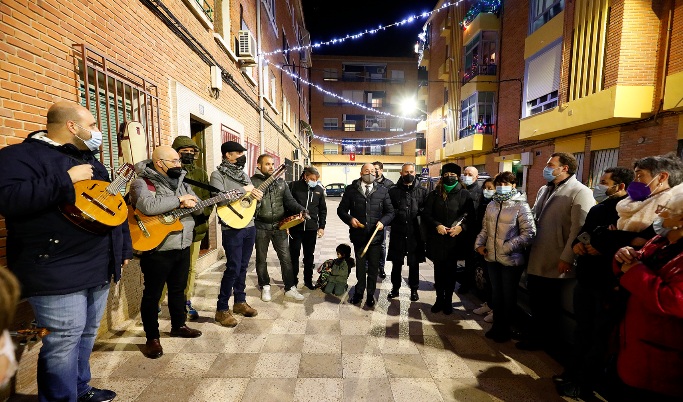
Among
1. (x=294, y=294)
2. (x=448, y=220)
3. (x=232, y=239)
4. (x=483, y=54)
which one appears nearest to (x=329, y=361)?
(x=294, y=294)

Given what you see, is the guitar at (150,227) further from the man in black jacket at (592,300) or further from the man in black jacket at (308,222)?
the man in black jacket at (592,300)

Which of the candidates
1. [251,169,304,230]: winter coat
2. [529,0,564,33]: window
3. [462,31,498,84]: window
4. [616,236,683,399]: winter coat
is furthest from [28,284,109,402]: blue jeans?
[462,31,498,84]: window

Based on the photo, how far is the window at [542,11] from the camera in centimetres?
1186

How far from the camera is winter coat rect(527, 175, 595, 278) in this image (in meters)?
3.02

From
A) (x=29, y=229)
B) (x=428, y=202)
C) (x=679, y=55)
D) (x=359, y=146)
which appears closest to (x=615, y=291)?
(x=428, y=202)

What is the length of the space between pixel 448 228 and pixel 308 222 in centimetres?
220

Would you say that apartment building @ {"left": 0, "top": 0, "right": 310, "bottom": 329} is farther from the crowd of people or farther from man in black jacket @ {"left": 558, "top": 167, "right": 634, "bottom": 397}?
man in black jacket @ {"left": 558, "top": 167, "right": 634, "bottom": 397}

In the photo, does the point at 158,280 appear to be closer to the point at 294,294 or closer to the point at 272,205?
the point at 272,205

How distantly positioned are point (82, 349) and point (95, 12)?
3.30 metres

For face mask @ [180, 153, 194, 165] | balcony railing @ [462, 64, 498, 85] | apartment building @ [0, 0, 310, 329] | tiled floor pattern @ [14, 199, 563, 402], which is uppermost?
balcony railing @ [462, 64, 498, 85]

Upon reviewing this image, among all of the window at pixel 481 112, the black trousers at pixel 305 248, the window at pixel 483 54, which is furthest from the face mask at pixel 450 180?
the window at pixel 483 54

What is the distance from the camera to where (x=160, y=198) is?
2848mm

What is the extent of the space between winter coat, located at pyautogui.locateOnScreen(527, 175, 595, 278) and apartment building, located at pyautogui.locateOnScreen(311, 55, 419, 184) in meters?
36.0

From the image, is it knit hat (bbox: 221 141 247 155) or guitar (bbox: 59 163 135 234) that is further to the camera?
knit hat (bbox: 221 141 247 155)
